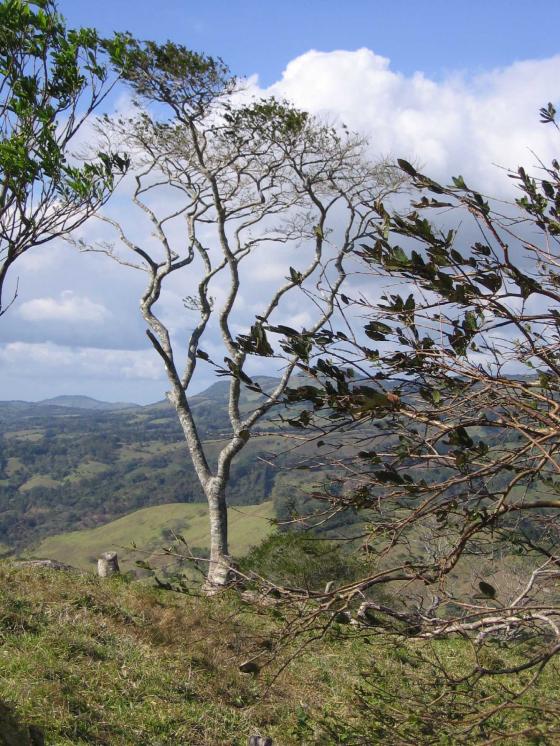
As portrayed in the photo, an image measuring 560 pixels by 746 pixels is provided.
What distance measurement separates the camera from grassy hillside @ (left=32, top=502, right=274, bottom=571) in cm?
12438

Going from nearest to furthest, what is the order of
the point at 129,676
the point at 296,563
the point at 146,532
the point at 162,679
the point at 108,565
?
the point at 129,676, the point at 162,679, the point at 108,565, the point at 296,563, the point at 146,532

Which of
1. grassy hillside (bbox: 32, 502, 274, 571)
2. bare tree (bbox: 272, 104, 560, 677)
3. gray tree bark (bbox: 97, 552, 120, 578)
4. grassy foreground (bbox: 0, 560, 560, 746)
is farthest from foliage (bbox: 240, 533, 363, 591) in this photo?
grassy hillside (bbox: 32, 502, 274, 571)

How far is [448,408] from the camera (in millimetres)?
2760

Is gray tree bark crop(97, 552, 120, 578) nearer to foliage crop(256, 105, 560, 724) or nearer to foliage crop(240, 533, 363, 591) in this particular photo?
foliage crop(240, 533, 363, 591)

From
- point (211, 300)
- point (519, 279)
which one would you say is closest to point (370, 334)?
point (519, 279)

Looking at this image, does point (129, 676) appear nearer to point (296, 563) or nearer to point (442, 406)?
point (442, 406)

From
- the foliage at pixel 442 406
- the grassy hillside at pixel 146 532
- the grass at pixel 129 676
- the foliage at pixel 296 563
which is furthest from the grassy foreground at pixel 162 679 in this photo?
the grassy hillside at pixel 146 532

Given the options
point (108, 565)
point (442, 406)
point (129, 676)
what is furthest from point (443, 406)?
point (108, 565)

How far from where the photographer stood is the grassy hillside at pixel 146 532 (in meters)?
124

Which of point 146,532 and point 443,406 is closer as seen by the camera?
point 443,406

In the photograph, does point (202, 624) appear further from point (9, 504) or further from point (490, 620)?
point (9, 504)

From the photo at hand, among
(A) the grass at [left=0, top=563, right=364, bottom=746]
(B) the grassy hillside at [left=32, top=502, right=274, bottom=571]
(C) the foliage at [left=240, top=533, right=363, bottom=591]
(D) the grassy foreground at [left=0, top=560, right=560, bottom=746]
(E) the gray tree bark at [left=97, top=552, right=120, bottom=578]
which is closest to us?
(D) the grassy foreground at [left=0, top=560, right=560, bottom=746]

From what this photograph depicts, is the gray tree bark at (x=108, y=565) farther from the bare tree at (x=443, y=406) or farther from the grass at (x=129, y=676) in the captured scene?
the bare tree at (x=443, y=406)

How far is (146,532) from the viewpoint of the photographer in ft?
452
